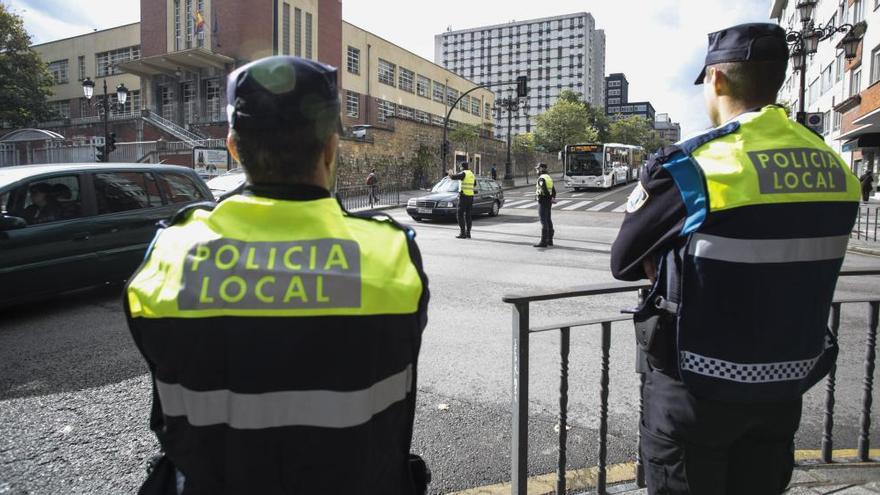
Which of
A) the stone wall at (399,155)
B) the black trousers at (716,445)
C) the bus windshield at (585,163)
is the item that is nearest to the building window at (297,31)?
the stone wall at (399,155)

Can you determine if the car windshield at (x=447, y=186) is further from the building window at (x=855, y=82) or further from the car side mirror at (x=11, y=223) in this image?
the building window at (x=855, y=82)

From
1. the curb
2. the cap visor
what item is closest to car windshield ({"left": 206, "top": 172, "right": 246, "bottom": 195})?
the curb

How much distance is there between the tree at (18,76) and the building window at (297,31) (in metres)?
18.1

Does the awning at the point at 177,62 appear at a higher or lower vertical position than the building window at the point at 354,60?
lower

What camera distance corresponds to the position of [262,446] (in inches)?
44.5

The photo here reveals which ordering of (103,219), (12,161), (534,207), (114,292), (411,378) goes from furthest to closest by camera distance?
(12,161) → (534,207) → (114,292) → (103,219) → (411,378)

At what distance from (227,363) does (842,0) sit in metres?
41.6

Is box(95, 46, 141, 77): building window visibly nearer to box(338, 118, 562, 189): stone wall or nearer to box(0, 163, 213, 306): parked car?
box(338, 118, 562, 189): stone wall

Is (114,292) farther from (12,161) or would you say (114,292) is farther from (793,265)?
(12,161)

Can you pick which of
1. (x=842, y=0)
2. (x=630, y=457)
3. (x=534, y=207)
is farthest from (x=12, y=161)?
(x=842, y=0)

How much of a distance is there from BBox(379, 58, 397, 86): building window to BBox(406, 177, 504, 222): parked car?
2866 cm

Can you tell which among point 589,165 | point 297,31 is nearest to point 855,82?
point 589,165

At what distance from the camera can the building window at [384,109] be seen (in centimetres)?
4588

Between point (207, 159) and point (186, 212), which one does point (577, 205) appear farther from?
point (186, 212)
